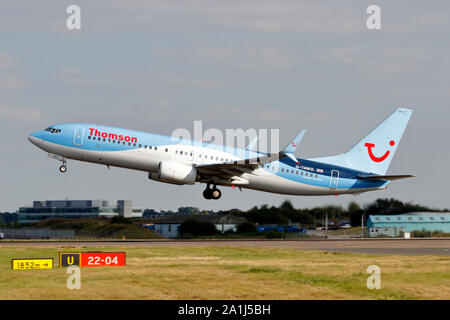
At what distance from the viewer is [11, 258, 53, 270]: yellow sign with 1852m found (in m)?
33.5

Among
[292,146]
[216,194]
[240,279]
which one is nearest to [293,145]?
[292,146]

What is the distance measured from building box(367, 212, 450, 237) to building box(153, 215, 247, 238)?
18.2 meters

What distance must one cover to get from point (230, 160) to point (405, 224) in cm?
3678

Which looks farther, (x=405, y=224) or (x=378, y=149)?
(x=405, y=224)

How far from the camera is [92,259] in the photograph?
116ft

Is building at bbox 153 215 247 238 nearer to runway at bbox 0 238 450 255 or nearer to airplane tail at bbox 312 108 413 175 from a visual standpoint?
airplane tail at bbox 312 108 413 175

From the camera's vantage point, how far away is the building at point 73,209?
109625 mm

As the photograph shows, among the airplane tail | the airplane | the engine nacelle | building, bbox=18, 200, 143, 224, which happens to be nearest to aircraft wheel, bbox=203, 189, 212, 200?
the airplane

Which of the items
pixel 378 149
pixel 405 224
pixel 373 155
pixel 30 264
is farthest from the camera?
pixel 405 224

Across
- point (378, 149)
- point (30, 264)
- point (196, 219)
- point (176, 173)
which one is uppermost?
point (378, 149)

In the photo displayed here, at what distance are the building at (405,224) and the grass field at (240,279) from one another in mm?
44565

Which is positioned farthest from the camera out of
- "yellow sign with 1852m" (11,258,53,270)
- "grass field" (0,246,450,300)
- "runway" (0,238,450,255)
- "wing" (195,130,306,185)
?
"wing" (195,130,306,185)

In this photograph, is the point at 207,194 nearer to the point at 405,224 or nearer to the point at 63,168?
the point at 63,168

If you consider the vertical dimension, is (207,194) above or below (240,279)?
above
